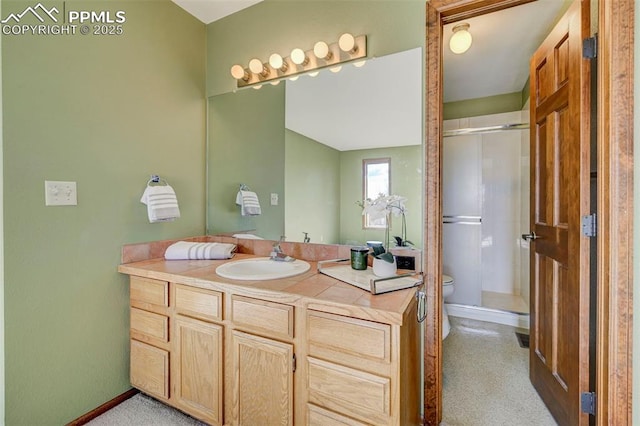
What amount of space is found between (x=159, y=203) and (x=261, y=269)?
2.37 ft

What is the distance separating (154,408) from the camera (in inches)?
62.8

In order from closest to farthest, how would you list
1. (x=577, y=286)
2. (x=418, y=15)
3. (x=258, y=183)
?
(x=577, y=286), (x=418, y=15), (x=258, y=183)

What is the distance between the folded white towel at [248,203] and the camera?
2.01m

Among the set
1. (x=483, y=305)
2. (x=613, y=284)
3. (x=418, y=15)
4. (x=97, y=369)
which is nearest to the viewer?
(x=613, y=284)

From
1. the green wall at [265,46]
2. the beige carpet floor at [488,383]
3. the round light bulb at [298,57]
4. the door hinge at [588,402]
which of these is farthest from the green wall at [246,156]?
the door hinge at [588,402]

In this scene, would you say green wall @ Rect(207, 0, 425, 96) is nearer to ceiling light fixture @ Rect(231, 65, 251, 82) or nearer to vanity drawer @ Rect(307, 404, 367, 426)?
ceiling light fixture @ Rect(231, 65, 251, 82)

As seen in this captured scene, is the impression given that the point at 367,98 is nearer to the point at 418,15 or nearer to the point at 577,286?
the point at 418,15

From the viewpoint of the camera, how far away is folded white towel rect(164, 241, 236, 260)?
1.74 m

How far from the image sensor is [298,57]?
5.54 feet

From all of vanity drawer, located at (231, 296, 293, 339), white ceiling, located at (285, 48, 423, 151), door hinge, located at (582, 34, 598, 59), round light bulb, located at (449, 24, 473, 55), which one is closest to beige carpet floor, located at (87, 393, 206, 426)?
vanity drawer, located at (231, 296, 293, 339)

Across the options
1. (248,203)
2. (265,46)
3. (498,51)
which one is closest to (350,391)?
(248,203)

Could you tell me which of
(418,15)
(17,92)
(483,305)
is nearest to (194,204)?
(17,92)

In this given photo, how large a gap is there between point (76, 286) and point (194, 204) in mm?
830

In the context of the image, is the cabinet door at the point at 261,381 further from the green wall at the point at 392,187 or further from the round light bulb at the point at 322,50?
the round light bulb at the point at 322,50
